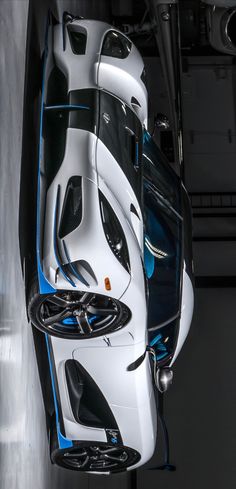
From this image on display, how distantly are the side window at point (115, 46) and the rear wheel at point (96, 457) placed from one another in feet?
6.37

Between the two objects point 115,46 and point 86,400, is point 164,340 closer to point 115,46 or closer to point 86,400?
point 86,400

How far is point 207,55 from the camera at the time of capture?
28.8ft

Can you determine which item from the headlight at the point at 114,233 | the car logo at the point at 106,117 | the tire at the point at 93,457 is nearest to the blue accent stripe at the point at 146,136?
the car logo at the point at 106,117

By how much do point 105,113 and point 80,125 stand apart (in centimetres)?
20

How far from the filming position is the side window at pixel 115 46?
14.7 feet

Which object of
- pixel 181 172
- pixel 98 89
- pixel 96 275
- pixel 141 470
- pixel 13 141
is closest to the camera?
pixel 96 275

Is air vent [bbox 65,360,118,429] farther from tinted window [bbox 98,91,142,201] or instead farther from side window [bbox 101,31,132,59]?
side window [bbox 101,31,132,59]

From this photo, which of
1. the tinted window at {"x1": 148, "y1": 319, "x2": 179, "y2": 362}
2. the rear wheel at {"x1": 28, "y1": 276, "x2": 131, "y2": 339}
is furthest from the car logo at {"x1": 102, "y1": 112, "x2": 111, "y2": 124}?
the tinted window at {"x1": 148, "y1": 319, "x2": 179, "y2": 362}

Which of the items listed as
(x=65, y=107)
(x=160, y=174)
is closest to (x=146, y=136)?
(x=160, y=174)

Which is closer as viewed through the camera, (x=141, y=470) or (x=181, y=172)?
(x=181, y=172)

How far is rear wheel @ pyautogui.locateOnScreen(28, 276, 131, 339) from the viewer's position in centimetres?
379

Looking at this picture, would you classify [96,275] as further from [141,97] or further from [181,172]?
[181,172]

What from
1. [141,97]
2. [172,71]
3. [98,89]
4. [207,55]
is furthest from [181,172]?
[207,55]

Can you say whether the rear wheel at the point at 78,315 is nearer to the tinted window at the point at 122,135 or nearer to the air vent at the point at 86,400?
the air vent at the point at 86,400
